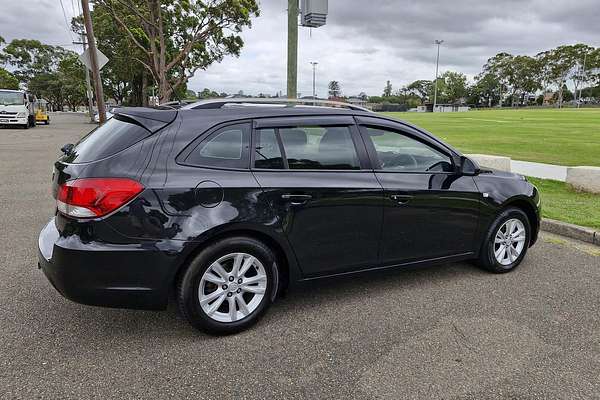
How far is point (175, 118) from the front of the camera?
3100 millimetres

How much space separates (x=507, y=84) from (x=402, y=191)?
138 metres

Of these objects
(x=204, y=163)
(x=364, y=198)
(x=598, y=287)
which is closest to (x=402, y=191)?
(x=364, y=198)

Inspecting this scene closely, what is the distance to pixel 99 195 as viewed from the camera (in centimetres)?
278

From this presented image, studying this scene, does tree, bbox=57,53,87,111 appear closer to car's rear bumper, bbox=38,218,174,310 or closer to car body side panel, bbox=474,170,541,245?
car's rear bumper, bbox=38,218,174,310

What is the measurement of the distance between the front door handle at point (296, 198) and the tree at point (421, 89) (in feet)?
541

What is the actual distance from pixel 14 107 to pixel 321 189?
2855cm

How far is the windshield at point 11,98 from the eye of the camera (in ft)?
83.8

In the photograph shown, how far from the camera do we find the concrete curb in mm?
5398

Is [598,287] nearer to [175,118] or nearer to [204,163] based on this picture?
[204,163]

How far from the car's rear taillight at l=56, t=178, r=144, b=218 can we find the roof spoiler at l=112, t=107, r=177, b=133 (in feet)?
1.47

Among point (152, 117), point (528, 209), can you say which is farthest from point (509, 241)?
point (152, 117)

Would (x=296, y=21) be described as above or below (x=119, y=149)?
above

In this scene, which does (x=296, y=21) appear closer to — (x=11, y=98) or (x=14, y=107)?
(x=14, y=107)

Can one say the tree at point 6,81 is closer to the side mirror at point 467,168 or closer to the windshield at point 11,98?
the windshield at point 11,98
